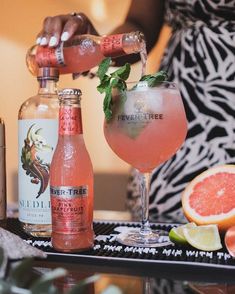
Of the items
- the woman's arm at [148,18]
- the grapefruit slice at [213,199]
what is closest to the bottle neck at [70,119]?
the grapefruit slice at [213,199]

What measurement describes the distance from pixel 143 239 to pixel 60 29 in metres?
0.42

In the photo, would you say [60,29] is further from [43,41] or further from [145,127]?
[145,127]

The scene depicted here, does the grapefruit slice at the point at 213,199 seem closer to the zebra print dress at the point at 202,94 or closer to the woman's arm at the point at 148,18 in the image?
the zebra print dress at the point at 202,94

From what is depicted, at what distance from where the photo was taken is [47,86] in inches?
35.9

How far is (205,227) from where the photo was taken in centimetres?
78

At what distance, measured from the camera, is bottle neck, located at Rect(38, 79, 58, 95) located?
903 mm

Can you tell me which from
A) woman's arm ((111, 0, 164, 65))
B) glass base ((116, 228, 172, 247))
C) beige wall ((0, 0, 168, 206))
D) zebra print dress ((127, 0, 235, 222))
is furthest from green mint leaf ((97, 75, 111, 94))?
beige wall ((0, 0, 168, 206))

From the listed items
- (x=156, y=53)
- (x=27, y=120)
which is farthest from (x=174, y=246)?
(x=156, y=53)

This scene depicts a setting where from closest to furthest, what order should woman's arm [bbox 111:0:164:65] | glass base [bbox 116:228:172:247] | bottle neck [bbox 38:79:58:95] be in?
1. glass base [bbox 116:228:172:247]
2. bottle neck [bbox 38:79:58:95]
3. woman's arm [bbox 111:0:164:65]

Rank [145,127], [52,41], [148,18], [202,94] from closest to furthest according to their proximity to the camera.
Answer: [145,127]
[52,41]
[202,94]
[148,18]

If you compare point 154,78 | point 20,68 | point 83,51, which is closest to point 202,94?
point 83,51

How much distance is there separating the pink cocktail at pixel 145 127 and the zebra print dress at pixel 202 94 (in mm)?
464

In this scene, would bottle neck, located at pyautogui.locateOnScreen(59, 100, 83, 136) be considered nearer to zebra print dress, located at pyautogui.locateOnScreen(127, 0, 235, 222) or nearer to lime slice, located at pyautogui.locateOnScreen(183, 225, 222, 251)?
lime slice, located at pyautogui.locateOnScreen(183, 225, 222, 251)

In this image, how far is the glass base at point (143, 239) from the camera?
801mm
